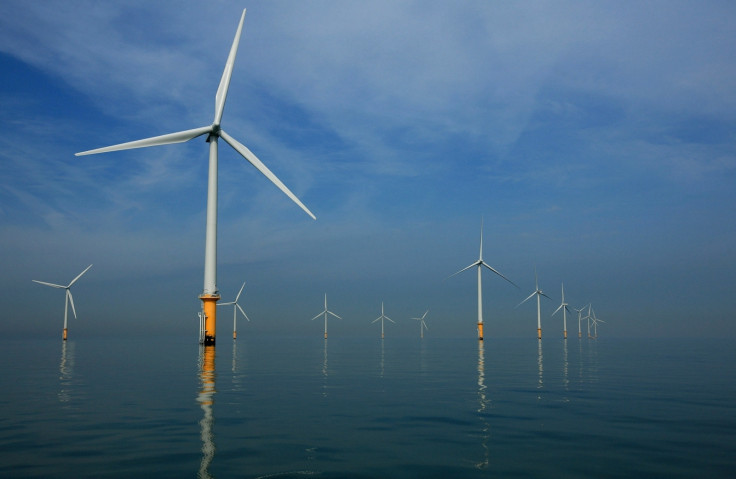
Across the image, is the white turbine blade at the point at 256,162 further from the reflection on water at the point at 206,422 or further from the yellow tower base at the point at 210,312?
the reflection on water at the point at 206,422

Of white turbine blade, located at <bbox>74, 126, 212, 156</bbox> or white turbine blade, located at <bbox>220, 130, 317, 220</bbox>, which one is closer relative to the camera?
white turbine blade, located at <bbox>74, 126, 212, 156</bbox>

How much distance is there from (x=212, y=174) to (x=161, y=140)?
23.7ft

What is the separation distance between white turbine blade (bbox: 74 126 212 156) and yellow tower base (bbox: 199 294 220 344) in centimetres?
1966

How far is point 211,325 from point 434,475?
60.0 meters

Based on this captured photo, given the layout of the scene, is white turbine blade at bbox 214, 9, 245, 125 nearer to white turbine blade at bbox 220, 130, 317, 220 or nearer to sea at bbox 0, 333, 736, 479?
white turbine blade at bbox 220, 130, 317, 220

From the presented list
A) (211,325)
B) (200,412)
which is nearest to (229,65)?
(211,325)

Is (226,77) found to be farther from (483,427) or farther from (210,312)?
(483,427)

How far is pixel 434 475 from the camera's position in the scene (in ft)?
37.3

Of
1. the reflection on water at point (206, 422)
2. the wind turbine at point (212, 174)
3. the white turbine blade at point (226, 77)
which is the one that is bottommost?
the reflection on water at point (206, 422)

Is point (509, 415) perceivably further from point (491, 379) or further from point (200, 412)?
point (491, 379)

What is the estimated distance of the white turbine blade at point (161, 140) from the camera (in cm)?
5981

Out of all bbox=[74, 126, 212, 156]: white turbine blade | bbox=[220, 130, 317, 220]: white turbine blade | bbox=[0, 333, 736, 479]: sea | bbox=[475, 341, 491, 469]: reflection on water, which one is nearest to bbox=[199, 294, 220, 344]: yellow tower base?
bbox=[220, 130, 317, 220]: white turbine blade

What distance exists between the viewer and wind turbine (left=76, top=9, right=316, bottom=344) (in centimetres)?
6412

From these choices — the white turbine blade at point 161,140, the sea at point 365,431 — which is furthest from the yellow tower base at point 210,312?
the sea at point 365,431
